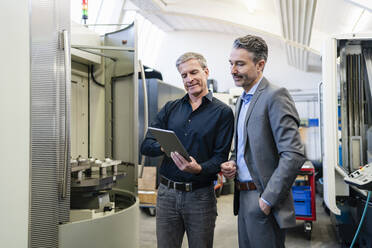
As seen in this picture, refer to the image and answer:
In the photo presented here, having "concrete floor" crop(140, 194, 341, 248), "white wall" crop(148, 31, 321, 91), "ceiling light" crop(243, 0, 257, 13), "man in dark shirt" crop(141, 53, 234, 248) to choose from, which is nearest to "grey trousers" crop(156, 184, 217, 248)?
"man in dark shirt" crop(141, 53, 234, 248)

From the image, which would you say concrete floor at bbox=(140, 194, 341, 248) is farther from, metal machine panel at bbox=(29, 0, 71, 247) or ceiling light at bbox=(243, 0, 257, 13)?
ceiling light at bbox=(243, 0, 257, 13)

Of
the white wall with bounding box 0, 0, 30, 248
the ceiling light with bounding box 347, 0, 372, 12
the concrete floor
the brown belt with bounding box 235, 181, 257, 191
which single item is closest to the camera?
the brown belt with bounding box 235, 181, 257, 191

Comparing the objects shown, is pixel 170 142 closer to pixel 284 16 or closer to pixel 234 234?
pixel 234 234

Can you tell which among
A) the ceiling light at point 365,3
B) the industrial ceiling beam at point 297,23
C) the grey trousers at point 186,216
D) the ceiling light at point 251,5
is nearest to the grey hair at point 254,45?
the grey trousers at point 186,216

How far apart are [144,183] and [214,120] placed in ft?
10.1

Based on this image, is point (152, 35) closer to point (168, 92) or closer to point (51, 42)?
point (168, 92)

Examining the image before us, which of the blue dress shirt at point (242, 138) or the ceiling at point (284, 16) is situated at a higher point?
the ceiling at point (284, 16)

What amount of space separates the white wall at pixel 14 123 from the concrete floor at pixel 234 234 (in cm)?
202

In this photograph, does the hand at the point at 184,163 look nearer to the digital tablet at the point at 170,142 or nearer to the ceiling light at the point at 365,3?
the digital tablet at the point at 170,142

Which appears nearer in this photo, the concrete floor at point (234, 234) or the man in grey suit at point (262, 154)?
the man in grey suit at point (262, 154)

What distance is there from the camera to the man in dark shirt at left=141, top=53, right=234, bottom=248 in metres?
1.61

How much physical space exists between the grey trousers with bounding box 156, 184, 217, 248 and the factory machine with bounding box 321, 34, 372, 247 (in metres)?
1.34

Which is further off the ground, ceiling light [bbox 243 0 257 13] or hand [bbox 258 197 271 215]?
ceiling light [bbox 243 0 257 13]

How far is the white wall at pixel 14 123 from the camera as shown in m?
1.52
